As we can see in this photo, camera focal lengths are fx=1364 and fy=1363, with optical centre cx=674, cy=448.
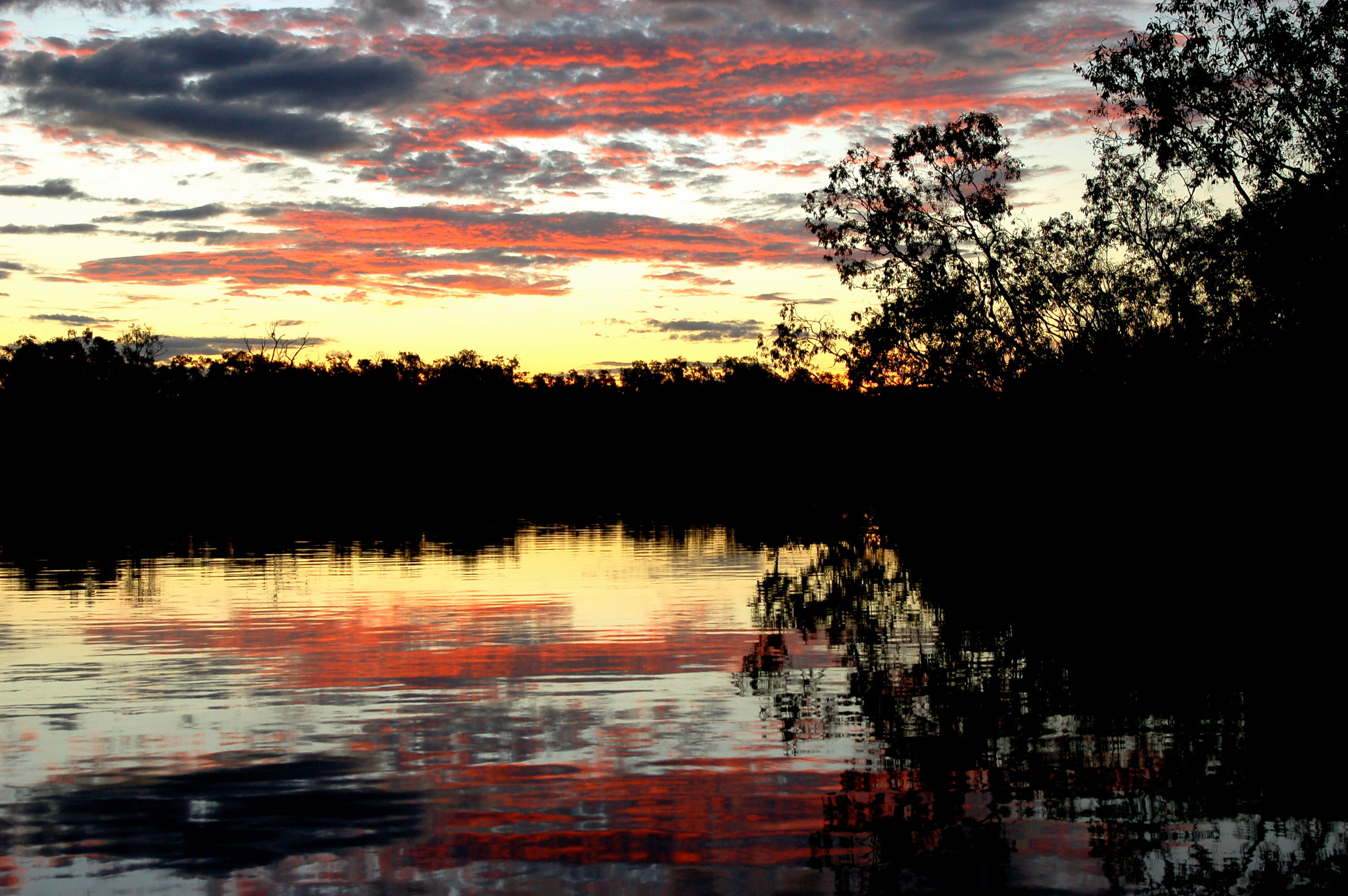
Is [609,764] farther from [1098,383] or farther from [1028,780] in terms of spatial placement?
[1098,383]

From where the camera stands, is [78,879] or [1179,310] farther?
[1179,310]

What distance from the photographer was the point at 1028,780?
29.9 feet

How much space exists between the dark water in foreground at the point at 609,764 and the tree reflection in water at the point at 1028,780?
31mm

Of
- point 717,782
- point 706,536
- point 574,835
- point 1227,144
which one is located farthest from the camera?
point 706,536

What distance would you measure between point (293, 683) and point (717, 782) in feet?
19.3

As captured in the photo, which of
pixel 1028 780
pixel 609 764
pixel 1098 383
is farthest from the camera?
pixel 1098 383

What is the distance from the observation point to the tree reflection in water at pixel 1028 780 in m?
7.17

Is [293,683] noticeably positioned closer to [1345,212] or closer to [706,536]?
[1345,212]

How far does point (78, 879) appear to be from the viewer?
706 centimetres

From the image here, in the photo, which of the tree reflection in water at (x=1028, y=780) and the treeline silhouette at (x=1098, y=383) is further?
the treeline silhouette at (x=1098, y=383)

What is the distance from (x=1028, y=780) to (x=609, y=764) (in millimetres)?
2864

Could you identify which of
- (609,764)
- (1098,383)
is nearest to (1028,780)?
(609,764)

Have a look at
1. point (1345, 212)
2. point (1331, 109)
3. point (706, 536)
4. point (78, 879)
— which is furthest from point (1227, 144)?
point (78, 879)

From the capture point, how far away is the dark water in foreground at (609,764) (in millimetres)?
7234
